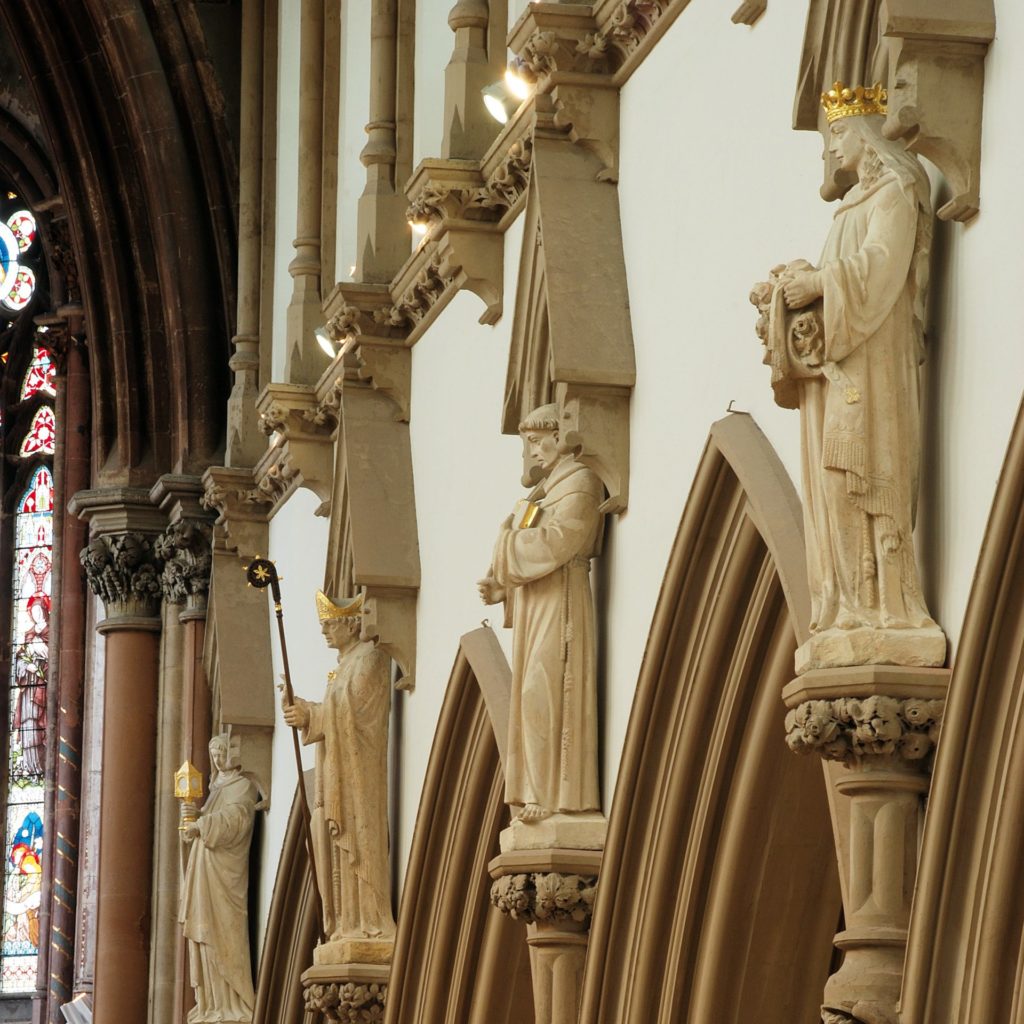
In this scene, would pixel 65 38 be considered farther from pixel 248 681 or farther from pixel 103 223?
pixel 248 681

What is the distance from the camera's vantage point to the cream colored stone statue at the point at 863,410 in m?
6.48

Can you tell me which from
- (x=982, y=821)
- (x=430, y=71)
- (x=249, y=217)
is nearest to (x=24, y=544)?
(x=249, y=217)

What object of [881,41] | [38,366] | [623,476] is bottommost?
[623,476]

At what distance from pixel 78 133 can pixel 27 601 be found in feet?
24.3

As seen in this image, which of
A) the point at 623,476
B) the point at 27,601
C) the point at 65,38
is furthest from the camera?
the point at 27,601

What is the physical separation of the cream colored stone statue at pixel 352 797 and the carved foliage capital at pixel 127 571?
5.64m

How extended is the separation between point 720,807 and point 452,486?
144 inches

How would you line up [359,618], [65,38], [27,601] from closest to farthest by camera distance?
[359,618] → [65,38] → [27,601]

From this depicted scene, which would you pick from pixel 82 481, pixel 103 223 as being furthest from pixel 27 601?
pixel 103 223

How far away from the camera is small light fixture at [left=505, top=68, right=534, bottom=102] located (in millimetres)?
10302

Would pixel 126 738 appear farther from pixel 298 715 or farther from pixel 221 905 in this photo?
pixel 298 715

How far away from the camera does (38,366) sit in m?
24.6

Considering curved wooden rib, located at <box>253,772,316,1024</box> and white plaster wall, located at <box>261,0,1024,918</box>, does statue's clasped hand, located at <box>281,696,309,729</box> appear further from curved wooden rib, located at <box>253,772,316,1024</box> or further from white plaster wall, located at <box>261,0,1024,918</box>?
curved wooden rib, located at <box>253,772,316,1024</box>

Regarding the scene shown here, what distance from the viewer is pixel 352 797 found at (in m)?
12.0
